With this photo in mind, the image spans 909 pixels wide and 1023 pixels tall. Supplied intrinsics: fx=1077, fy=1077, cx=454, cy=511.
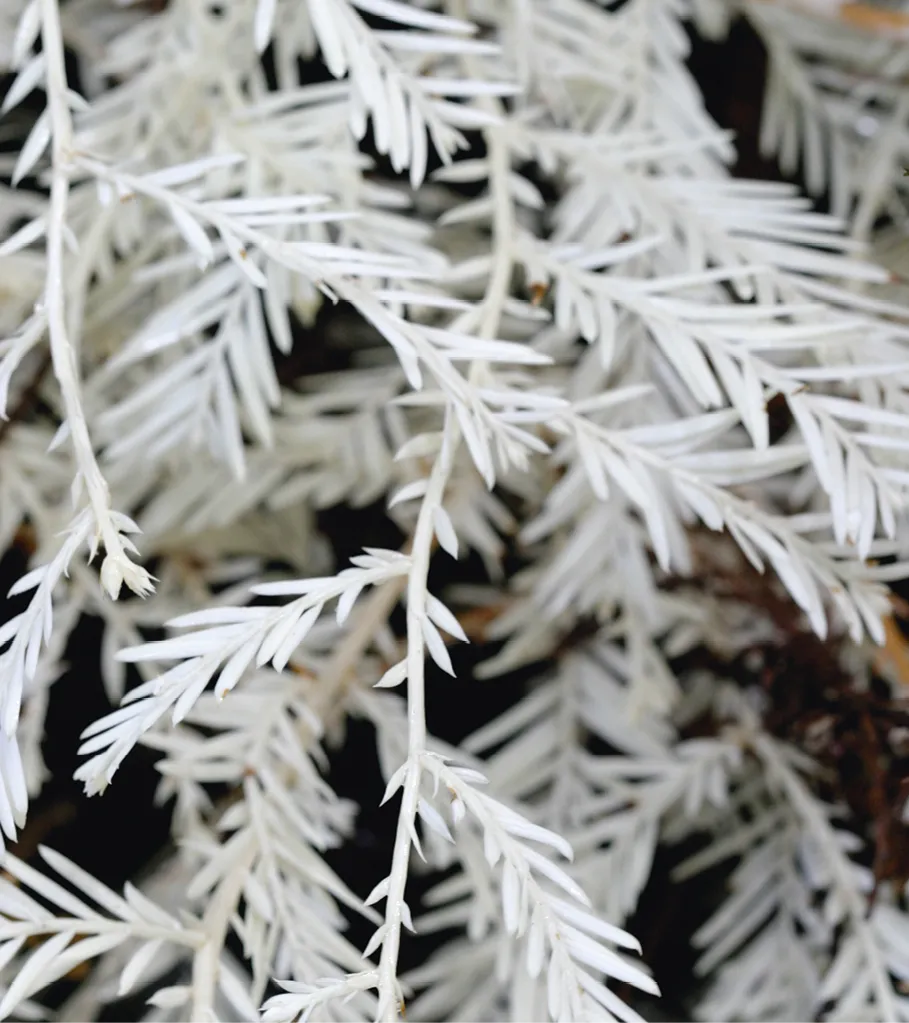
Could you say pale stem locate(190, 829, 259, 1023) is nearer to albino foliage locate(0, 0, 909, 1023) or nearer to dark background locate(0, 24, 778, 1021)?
albino foliage locate(0, 0, 909, 1023)

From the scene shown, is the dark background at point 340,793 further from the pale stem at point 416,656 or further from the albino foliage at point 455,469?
the pale stem at point 416,656

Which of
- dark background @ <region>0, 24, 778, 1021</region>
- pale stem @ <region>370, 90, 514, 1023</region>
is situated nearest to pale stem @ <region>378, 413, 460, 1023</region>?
pale stem @ <region>370, 90, 514, 1023</region>

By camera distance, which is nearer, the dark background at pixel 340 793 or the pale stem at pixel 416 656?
the pale stem at pixel 416 656

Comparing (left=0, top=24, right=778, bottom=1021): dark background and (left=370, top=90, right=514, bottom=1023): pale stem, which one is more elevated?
(left=370, top=90, right=514, bottom=1023): pale stem

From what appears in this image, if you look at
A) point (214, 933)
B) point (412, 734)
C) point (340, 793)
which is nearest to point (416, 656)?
point (412, 734)

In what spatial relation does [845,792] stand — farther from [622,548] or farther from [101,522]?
[101,522]

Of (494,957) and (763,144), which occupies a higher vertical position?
(763,144)

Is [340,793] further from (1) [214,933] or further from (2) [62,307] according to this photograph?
(2) [62,307]

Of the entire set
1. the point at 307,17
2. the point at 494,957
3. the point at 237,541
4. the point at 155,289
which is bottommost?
the point at 494,957

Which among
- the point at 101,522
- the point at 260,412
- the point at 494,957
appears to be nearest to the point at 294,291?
the point at 260,412

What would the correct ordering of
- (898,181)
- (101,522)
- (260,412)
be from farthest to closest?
(898,181) < (260,412) < (101,522)

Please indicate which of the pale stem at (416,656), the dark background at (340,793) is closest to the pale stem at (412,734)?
the pale stem at (416,656)
